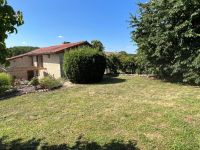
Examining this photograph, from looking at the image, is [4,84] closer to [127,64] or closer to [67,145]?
[127,64]

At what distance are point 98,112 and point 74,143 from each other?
2786 mm

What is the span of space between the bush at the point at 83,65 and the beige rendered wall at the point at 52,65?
8.69 m

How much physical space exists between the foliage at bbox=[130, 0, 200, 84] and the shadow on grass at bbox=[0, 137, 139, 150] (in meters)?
8.12

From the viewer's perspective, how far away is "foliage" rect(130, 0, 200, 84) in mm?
13297

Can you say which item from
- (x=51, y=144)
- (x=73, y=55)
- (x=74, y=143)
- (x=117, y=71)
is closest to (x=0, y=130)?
(x=51, y=144)

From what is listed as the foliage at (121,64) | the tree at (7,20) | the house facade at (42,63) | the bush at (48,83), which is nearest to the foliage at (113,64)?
the foliage at (121,64)

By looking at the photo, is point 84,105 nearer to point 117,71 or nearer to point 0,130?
point 0,130

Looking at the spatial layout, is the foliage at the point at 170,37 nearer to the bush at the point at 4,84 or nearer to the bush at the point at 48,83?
the bush at the point at 48,83

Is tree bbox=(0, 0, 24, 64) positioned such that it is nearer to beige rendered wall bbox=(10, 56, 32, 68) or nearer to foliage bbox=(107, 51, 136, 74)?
foliage bbox=(107, 51, 136, 74)

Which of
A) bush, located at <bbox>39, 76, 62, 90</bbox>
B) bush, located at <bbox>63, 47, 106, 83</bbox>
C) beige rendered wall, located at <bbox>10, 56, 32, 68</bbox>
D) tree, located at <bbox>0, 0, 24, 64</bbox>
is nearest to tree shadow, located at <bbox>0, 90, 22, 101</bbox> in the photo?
bush, located at <bbox>39, 76, 62, 90</bbox>

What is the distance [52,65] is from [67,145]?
22.2 m

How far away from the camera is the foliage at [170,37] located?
13.3m

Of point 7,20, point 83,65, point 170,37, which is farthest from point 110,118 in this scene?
point 83,65

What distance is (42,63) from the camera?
31.9 meters
